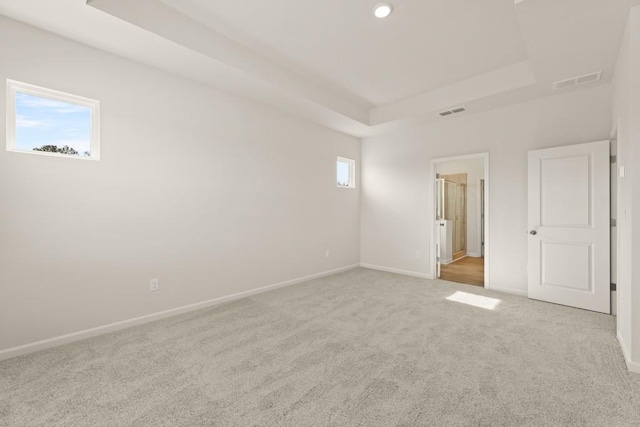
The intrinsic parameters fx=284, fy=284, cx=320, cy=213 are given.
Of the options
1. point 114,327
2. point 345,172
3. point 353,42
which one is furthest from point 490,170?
point 114,327

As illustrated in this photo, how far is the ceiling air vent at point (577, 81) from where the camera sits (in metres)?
3.23

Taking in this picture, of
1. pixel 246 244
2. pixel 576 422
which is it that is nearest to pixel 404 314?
pixel 576 422

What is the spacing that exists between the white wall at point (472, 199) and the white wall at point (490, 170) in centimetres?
271

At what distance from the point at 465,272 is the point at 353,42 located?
4.69 metres

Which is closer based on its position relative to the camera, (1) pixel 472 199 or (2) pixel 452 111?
(2) pixel 452 111

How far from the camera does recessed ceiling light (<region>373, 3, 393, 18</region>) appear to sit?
2521 millimetres

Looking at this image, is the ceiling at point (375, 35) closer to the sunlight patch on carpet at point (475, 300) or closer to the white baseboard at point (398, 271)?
the sunlight patch on carpet at point (475, 300)

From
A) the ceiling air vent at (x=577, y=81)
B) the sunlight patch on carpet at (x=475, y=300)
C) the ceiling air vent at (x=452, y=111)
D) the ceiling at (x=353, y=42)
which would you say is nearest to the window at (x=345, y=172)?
the ceiling at (x=353, y=42)

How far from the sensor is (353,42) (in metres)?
3.12

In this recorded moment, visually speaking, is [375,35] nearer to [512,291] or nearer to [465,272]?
[512,291]

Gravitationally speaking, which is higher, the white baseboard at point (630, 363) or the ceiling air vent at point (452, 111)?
the ceiling air vent at point (452, 111)

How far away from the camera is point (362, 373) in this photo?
2145 mm

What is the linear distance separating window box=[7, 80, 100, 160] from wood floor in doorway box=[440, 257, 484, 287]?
214 inches

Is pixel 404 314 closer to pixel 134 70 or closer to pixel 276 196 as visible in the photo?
pixel 276 196
